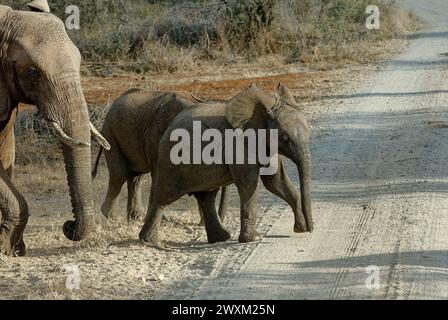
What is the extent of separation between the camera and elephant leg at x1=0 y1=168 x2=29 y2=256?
847 cm

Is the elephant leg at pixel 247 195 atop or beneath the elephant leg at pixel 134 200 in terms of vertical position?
atop

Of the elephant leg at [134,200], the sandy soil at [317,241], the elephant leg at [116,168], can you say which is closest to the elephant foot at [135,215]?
the elephant leg at [134,200]

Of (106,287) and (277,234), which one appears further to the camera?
(277,234)

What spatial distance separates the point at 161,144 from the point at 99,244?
1049mm

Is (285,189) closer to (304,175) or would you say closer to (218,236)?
(304,175)

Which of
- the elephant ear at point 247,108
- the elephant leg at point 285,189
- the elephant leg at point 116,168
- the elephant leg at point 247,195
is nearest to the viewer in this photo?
the elephant leg at point 247,195

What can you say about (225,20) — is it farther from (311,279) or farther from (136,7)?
(311,279)

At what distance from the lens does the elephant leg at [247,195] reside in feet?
28.1

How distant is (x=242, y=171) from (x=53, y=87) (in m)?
1.74

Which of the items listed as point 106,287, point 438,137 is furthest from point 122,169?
point 438,137

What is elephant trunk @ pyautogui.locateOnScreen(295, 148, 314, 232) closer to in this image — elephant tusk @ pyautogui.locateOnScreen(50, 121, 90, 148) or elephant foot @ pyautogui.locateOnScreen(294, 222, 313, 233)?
elephant foot @ pyautogui.locateOnScreen(294, 222, 313, 233)

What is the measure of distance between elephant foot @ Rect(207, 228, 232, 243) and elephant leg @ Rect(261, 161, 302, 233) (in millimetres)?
575

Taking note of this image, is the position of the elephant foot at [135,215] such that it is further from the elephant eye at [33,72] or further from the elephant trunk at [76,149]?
the elephant eye at [33,72]

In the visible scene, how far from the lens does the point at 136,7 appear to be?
28406 millimetres
